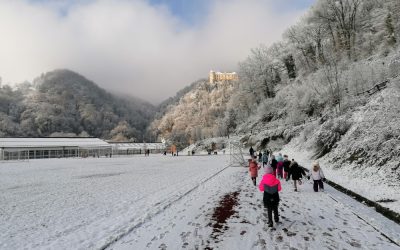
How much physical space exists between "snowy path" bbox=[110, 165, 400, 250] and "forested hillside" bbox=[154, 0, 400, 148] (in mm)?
18037

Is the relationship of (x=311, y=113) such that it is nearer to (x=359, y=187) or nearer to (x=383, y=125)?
(x=383, y=125)

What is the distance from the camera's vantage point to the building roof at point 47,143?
218ft

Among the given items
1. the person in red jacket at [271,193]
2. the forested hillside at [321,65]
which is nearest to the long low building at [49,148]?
the forested hillside at [321,65]

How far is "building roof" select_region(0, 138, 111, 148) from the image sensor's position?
218 ft

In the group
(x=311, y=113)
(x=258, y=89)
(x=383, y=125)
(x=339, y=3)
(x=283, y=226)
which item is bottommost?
(x=283, y=226)

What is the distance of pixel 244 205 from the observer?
11.6m

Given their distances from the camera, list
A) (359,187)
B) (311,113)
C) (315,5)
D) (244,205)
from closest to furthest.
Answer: (244,205), (359,187), (311,113), (315,5)

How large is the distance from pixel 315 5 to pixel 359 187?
56.6 metres

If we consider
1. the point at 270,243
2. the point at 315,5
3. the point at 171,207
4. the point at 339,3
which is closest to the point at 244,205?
the point at 171,207

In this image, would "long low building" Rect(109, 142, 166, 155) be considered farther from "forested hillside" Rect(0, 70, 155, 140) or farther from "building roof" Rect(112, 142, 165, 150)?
"forested hillside" Rect(0, 70, 155, 140)

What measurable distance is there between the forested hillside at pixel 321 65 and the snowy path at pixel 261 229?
18037 mm

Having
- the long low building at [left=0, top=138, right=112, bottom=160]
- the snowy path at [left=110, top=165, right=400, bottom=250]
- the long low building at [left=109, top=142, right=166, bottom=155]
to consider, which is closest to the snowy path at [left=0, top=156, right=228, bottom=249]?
the snowy path at [left=110, top=165, right=400, bottom=250]

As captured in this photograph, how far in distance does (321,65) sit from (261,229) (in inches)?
1777

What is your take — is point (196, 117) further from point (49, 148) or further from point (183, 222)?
point (183, 222)
